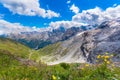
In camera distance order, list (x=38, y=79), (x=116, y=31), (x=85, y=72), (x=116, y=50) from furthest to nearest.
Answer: (x=116, y=31) < (x=116, y=50) < (x=85, y=72) < (x=38, y=79)

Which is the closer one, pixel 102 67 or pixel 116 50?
pixel 102 67

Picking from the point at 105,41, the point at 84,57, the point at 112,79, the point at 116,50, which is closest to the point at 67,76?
the point at 112,79

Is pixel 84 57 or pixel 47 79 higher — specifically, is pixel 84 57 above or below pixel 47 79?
above

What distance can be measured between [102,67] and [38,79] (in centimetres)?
260

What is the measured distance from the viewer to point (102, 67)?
36.4 ft

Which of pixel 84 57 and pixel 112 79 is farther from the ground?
pixel 84 57

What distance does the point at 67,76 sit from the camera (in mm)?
11281

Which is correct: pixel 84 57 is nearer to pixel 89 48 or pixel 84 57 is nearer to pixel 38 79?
pixel 89 48

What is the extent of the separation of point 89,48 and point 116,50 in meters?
58.0

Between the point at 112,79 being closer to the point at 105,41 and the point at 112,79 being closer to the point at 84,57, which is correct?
the point at 105,41

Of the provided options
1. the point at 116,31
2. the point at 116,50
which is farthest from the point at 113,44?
the point at 116,31

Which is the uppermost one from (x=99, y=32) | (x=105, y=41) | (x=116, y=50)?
(x=99, y=32)

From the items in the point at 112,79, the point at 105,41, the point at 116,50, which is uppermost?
the point at 105,41

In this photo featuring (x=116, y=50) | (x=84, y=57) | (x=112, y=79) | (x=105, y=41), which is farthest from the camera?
(x=84, y=57)
